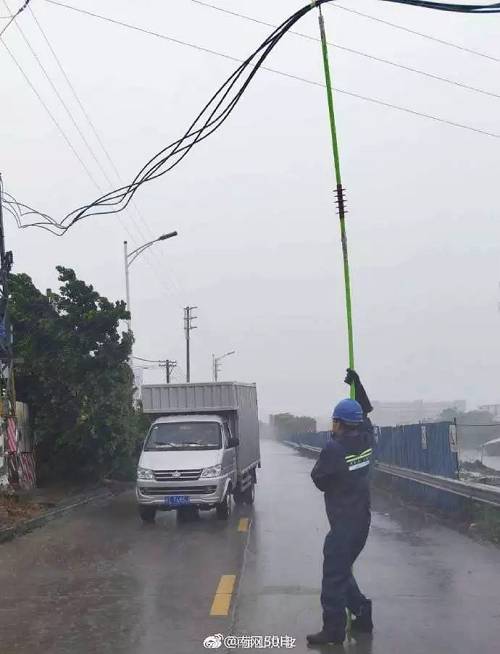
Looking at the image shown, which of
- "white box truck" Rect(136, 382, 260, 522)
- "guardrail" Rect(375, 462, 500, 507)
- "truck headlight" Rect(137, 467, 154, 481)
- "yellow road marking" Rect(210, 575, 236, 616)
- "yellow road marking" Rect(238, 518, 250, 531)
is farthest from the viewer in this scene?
"truck headlight" Rect(137, 467, 154, 481)

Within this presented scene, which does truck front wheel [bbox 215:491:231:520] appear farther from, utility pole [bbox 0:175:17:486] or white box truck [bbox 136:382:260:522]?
utility pole [bbox 0:175:17:486]

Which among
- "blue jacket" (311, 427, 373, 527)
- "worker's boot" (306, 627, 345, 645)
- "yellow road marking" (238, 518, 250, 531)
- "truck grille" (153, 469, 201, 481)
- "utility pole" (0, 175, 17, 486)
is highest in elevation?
A: "utility pole" (0, 175, 17, 486)

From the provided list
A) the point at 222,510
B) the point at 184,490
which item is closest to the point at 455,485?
the point at 222,510

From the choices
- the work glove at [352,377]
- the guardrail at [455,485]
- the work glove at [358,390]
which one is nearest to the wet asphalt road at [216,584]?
the guardrail at [455,485]

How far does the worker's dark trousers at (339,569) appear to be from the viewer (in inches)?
227

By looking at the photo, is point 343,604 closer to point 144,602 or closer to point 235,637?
point 235,637

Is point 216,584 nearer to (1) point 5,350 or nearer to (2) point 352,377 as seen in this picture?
(2) point 352,377

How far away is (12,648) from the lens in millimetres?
5938

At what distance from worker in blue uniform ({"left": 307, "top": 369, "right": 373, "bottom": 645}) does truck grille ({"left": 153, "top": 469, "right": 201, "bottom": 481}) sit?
792 centimetres

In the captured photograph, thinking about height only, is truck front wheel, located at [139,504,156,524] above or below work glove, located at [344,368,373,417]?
below

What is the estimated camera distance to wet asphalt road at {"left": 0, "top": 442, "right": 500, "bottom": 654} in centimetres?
614

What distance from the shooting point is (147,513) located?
14.3m

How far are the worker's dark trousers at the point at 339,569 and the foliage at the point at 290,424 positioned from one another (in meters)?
81.3

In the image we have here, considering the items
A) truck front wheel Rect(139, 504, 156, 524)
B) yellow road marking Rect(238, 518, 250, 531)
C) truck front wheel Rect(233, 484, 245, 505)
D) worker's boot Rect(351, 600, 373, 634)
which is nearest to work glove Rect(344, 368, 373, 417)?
worker's boot Rect(351, 600, 373, 634)
